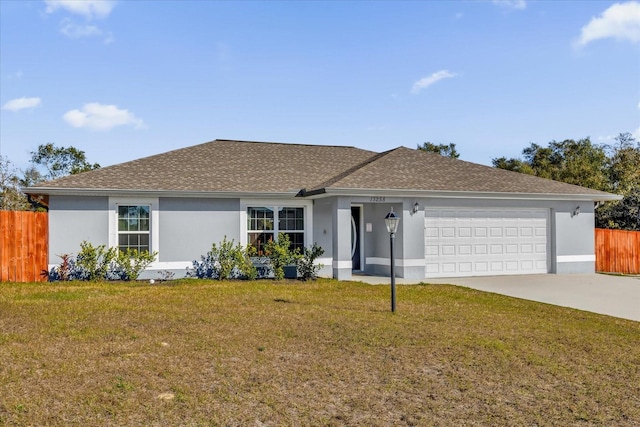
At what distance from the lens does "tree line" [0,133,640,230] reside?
25594mm

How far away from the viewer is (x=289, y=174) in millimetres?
17875

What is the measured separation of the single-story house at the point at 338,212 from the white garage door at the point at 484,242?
35 millimetres

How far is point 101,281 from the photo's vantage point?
1461cm

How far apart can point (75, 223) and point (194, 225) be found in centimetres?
337

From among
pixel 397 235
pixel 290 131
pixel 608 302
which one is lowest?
pixel 608 302

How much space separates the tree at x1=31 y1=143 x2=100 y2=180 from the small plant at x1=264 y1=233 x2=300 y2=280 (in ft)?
96.5

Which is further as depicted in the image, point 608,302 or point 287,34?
point 287,34

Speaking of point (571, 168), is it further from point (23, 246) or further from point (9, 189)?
point (9, 189)

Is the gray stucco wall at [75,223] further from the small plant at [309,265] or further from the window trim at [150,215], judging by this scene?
the small plant at [309,265]

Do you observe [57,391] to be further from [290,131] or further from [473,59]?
[290,131]

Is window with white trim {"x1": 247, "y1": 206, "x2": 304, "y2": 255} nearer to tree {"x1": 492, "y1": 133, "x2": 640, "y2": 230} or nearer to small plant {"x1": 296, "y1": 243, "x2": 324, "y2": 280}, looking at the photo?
small plant {"x1": 296, "y1": 243, "x2": 324, "y2": 280}

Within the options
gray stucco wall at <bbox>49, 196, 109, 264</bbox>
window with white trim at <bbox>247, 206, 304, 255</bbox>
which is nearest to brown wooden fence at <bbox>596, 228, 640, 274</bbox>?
window with white trim at <bbox>247, 206, 304, 255</bbox>

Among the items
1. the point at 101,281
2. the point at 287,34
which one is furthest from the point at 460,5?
the point at 101,281

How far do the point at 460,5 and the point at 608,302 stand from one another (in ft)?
31.0
